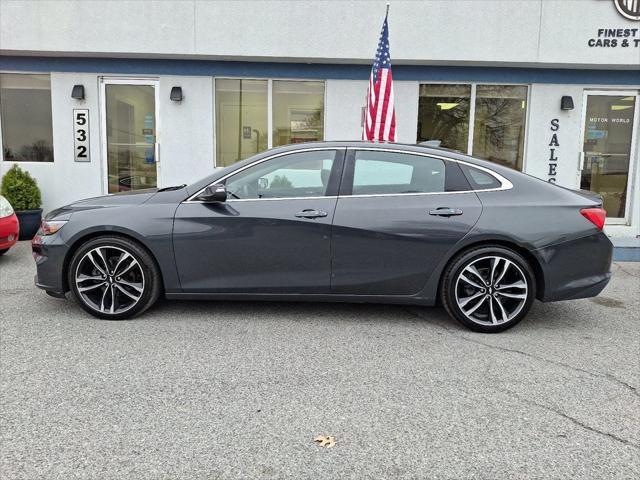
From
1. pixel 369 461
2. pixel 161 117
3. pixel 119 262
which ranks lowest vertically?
pixel 369 461

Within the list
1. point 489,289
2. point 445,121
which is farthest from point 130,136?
point 489,289

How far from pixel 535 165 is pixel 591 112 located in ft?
4.33

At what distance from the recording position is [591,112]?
8969 millimetres

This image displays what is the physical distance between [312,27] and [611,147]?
5619 mm

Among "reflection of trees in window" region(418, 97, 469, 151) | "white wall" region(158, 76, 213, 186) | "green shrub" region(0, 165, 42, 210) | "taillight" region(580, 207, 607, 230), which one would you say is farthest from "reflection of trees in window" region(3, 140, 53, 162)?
"taillight" region(580, 207, 607, 230)

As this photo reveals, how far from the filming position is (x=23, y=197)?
8172 millimetres

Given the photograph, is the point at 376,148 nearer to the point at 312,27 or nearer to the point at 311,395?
the point at 311,395

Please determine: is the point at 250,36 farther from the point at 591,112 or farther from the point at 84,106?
the point at 591,112

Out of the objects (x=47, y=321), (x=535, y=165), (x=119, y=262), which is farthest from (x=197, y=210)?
(x=535, y=165)

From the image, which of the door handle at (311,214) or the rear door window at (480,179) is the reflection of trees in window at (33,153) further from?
the rear door window at (480,179)

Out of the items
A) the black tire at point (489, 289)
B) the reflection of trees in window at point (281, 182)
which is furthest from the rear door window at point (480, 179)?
the reflection of trees in window at point (281, 182)

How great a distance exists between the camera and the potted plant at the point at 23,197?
8102 mm

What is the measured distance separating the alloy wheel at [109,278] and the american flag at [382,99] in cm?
426

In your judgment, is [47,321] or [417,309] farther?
[417,309]
